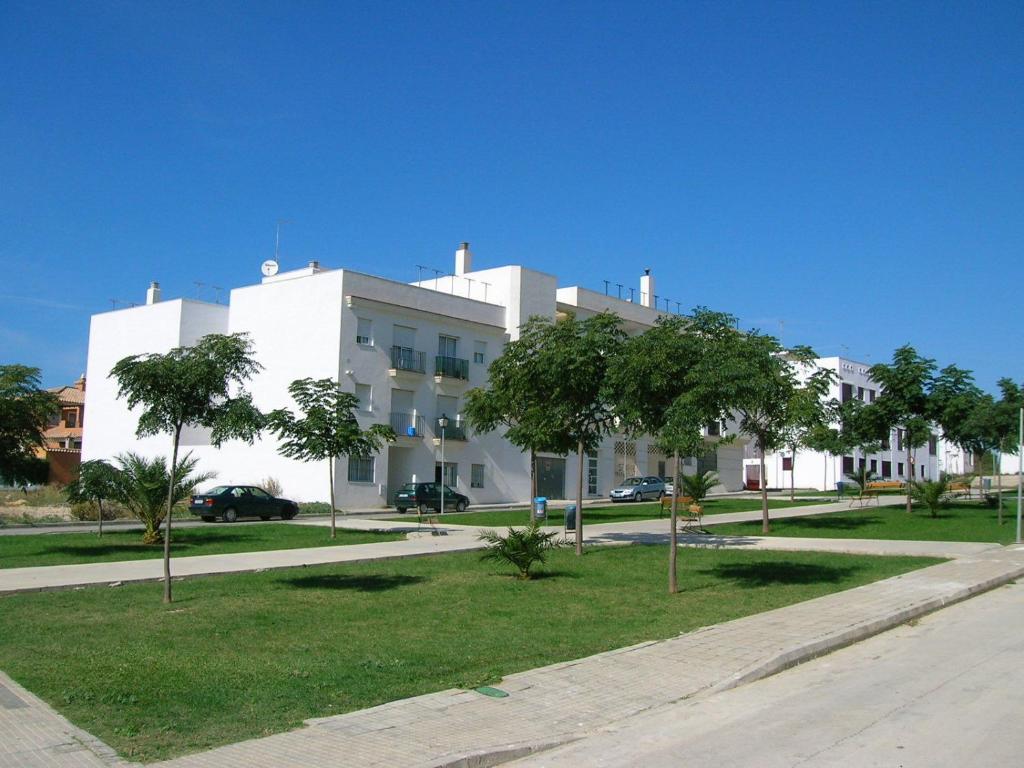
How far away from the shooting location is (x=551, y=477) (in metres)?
53.0

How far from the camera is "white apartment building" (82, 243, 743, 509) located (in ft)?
Result: 145

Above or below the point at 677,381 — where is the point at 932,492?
below

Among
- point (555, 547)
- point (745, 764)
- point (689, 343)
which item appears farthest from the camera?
point (555, 547)

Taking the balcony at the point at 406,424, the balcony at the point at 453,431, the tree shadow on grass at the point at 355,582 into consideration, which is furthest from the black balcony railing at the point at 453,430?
the tree shadow on grass at the point at 355,582

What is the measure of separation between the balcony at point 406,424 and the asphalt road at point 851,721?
3667cm

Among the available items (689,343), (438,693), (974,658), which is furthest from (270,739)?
(689,343)

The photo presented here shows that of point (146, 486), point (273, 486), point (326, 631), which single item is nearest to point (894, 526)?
point (146, 486)

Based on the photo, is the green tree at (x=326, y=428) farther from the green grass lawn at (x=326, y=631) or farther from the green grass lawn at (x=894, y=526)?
the green grass lawn at (x=894, y=526)

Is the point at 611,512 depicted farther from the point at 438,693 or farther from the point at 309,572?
the point at 438,693

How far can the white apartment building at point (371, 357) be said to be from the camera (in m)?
44.1

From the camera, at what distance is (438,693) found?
8133mm

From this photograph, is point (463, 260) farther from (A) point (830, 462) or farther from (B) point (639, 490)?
(A) point (830, 462)

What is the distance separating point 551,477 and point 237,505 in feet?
70.1

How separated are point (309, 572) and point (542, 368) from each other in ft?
19.8
